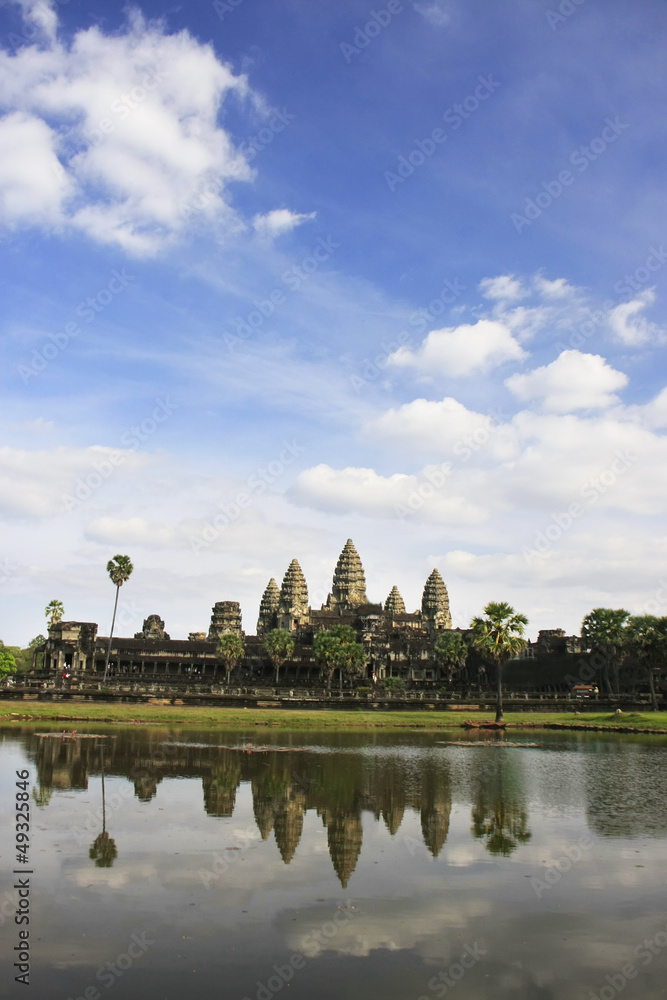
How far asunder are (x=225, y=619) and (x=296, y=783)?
398ft

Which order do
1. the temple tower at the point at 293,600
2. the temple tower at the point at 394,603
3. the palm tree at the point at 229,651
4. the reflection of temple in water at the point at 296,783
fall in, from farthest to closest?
the temple tower at the point at 394,603, the temple tower at the point at 293,600, the palm tree at the point at 229,651, the reflection of temple in water at the point at 296,783

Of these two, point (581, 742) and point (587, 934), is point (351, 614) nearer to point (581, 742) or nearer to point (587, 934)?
point (581, 742)

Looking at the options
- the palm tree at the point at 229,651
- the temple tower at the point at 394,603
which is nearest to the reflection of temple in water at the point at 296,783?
the palm tree at the point at 229,651

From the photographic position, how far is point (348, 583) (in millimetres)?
168000

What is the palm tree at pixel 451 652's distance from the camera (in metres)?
116

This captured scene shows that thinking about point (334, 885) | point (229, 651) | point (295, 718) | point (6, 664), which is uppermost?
point (229, 651)

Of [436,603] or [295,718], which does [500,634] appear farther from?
[436,603]

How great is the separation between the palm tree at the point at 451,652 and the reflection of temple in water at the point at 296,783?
77849 mm

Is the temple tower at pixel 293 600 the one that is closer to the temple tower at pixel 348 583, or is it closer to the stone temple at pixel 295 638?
the stone temple at pixel 295 638

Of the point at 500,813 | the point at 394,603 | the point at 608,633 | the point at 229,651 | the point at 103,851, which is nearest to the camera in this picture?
the point at 103,851

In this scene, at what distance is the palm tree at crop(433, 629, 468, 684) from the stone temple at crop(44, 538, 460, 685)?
12.3 m

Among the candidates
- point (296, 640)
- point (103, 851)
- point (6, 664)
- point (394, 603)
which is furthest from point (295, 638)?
point (103, 851)

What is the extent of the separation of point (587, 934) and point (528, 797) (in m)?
14.9

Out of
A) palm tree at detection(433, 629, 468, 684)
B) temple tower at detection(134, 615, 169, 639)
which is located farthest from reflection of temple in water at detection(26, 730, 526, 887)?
temple tower at detection(134, 615, 169, 639)
